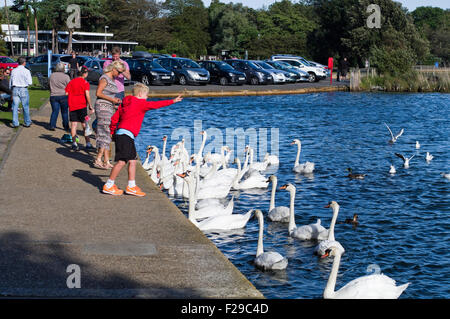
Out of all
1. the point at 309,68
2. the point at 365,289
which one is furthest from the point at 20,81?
the point at 309,68

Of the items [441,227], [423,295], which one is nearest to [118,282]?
[423,295]

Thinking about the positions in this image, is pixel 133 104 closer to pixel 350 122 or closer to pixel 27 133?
pixel 27 133

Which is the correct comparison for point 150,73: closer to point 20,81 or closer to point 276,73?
point 276,73

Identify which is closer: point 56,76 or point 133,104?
point 133,104

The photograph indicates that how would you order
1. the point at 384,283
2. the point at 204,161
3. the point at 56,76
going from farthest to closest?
the point at 204,161 → the point at 56,76 → the point at 384,283

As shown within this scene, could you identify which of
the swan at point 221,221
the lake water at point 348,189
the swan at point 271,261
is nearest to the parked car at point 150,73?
the lake water at point 348,189

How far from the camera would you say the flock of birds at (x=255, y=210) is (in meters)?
7.56

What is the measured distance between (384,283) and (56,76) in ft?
31.9

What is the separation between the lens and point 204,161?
53.3 feet

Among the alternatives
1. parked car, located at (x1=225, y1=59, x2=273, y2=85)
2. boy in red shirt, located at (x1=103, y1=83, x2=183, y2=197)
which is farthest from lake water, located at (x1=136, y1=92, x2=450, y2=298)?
parked car, located at (x1=225, y1=59, x2=273, y2=85)

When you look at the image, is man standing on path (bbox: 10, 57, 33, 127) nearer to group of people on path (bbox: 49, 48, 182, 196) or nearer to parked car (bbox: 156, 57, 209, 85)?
group of people on path (bbox: 49, 48, 182, 196)

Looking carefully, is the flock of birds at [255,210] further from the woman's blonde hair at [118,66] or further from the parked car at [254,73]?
the parked car at [254,73]

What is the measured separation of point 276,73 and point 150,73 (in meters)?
9.32

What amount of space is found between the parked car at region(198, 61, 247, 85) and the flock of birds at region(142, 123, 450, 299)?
22.0 m
